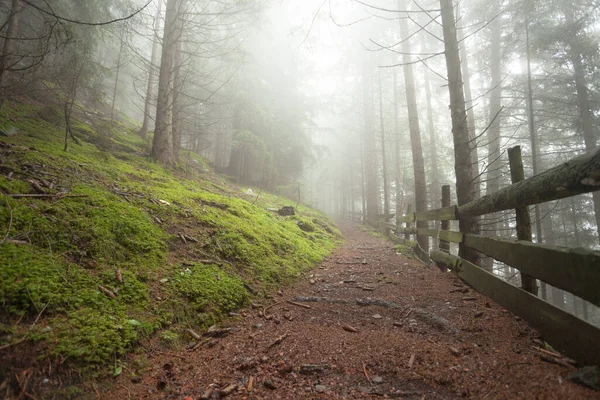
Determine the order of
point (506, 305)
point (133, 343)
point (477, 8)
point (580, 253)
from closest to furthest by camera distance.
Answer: point (580, 253)
point (133, 343)
point (506, 305)
point (477, 8)

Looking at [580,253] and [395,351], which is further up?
[580,253]

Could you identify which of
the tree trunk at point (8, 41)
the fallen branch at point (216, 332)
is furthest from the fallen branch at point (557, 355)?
the tree trunk at point (8, 41)

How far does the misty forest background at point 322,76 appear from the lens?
313 inches

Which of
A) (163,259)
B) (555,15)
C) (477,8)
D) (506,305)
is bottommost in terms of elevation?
(506,305)

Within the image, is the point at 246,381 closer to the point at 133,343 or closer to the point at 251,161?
the point at 133,343

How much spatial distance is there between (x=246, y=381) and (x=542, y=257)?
252cm

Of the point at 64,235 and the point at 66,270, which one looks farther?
the point at 64,235

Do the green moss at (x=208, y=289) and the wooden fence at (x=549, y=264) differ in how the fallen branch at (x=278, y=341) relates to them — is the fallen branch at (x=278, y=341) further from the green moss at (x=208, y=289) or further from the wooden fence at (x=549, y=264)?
the wooden fence at (x=549, y=264)

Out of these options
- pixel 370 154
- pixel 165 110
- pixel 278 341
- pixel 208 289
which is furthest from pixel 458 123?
pixel 370 154

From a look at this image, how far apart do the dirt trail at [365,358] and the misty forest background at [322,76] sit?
2881mm

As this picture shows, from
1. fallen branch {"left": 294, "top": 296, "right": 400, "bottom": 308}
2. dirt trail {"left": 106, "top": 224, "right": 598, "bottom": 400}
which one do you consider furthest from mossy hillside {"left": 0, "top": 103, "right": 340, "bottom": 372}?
fallen branch {"left": 294, "top": 296, "right": 400, "bottom": 308}

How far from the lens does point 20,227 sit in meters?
2.34

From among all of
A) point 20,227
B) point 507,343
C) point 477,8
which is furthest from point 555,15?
point 20,227

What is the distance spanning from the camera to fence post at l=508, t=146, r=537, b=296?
2.54m
